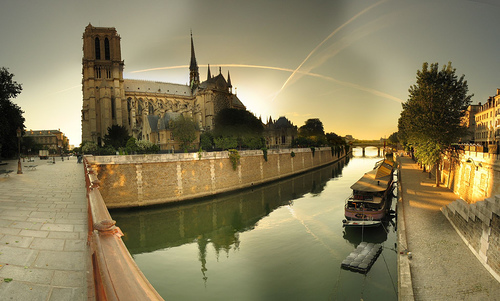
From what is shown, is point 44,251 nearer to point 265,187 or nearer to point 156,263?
point 156,263

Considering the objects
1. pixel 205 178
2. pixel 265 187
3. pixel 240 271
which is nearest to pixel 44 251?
pixel 240 271

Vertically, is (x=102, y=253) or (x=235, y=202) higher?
(x=102, y=253)

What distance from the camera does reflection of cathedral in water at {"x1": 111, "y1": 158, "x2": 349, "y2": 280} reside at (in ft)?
56.0

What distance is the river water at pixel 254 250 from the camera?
11.3 metres

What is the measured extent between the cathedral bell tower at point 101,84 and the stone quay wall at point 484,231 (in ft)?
225

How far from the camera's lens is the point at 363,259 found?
41.2 feet

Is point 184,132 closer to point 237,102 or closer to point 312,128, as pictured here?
point 237,102

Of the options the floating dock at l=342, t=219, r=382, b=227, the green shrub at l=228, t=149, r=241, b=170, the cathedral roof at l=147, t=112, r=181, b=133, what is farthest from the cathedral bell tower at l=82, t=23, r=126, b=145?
the floating dock at l=342, t=219, r=382, b=227

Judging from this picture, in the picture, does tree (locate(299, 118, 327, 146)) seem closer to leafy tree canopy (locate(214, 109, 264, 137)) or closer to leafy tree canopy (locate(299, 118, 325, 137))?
leafy tree canopy (locate(299, 118, 325, 137))

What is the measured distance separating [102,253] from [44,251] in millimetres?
3796

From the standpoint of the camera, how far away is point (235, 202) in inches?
1049

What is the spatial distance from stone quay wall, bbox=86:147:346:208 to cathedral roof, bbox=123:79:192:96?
2202 inches

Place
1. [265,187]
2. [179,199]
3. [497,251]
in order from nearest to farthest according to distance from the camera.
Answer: [497,251] → [179,199] → [265,187]

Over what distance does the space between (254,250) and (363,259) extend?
5.94 meters
